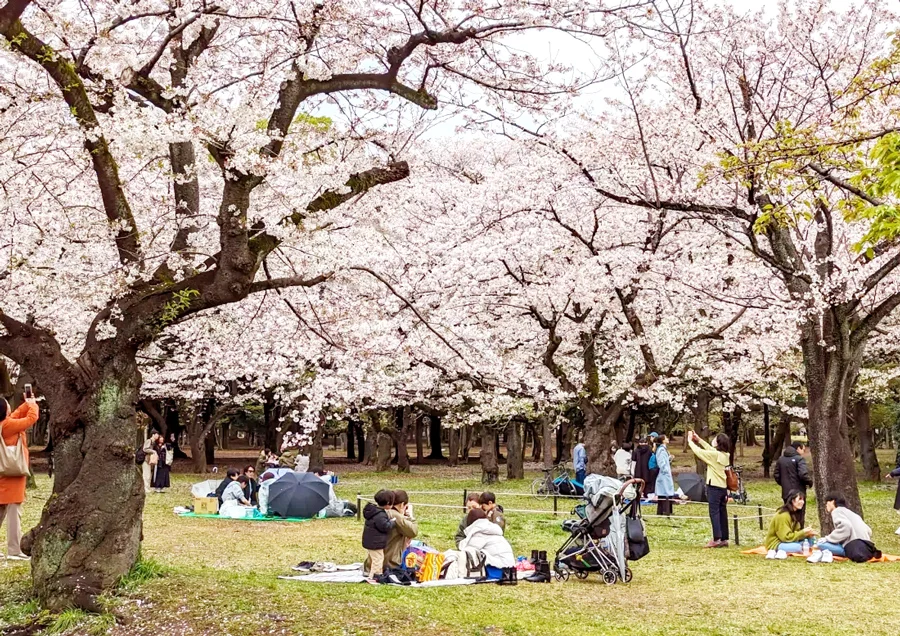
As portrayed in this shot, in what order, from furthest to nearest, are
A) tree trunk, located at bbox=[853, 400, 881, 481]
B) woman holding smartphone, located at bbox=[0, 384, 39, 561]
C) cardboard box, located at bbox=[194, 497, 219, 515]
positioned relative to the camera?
tree trunk, located at bbox=[853, 400, 881, 481], cardboard box, located at bbox=[194, 497, 219, 515], woman holding smartphone, located at bbox=[0, 384, 39, 561]

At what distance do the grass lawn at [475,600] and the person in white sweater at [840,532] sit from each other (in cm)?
48

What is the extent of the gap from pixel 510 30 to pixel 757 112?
7.07m

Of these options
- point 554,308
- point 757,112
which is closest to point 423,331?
point 554,308

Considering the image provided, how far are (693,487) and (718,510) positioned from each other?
6.15 metres

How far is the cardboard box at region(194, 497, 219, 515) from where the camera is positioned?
48.7 feet

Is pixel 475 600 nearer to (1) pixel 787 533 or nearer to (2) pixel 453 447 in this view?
(1) pixel 787 533

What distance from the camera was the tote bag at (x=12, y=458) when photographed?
812cm

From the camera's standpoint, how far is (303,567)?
29.1 ft

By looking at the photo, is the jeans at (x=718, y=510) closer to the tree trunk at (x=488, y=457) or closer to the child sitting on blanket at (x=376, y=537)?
the child sitting on blanket at (x=376, y=537)

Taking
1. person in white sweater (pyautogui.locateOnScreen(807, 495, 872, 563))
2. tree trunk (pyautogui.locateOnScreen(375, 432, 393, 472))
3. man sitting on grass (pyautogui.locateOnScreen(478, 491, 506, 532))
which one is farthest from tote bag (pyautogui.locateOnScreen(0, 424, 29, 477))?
tree trunk (pyautogui.locateOnScreen(375, 432, 393, 472))

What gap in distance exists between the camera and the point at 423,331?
15.5 m

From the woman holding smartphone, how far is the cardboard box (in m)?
5.94

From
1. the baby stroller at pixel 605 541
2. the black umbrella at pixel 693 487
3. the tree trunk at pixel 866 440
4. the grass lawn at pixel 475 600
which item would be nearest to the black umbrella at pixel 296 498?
the grass lawn at pixel 475 600

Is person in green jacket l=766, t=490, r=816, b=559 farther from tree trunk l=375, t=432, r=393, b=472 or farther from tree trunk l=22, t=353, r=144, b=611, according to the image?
tree trunk l=375, t=432, r=393, b=472
